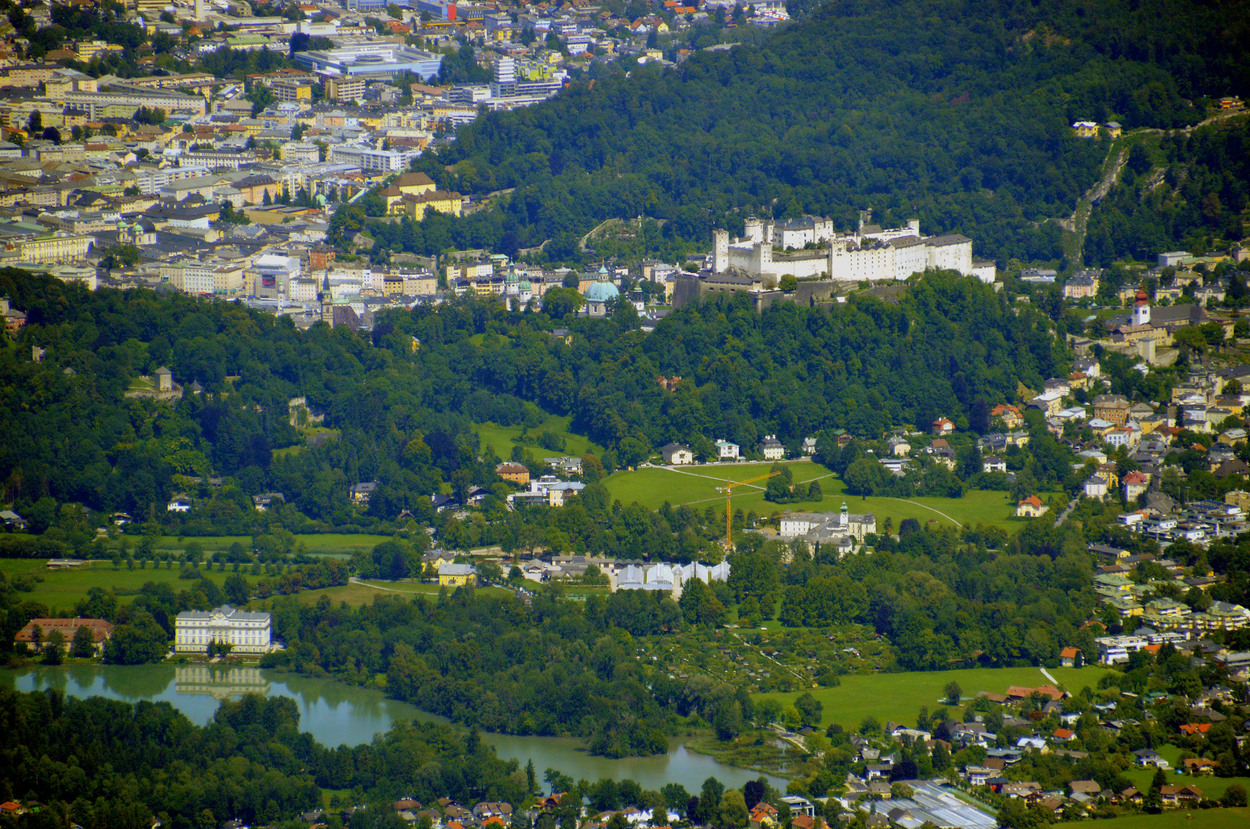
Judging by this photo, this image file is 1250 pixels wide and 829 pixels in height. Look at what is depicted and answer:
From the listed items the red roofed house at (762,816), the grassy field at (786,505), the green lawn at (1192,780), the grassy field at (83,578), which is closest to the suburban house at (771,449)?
the grassy field at (786,505)

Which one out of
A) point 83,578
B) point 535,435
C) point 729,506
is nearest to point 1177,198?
point 535,435

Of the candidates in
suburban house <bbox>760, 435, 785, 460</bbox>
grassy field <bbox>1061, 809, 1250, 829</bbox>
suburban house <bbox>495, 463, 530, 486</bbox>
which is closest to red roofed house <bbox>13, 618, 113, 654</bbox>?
suburban house <bbox>495, 463, 530, 486</bbox>

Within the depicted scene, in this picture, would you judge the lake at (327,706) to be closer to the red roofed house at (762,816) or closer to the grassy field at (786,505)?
the red roofed house at (762,816)

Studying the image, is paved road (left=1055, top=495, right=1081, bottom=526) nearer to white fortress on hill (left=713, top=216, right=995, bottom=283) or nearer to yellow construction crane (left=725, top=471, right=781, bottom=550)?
yellow construction crane (left=725, top=471, right=781, bottom=550)

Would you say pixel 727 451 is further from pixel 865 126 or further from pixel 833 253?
pixel 865 126

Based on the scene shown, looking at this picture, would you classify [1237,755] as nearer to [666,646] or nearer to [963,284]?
[666,646]

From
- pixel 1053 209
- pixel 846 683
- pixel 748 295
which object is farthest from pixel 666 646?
pixel 1053 209
